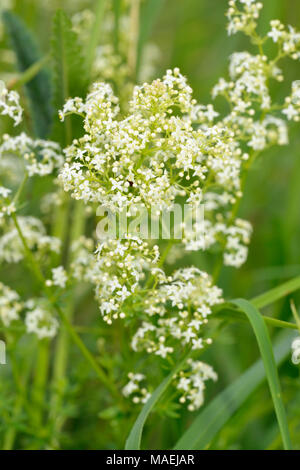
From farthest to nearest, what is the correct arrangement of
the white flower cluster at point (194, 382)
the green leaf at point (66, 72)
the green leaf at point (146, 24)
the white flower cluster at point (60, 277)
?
1. the green leaf at point (146, 24)
2. the green leaf at point (66, 72)
3. the white flower cluster at point (60, 277)
4. the white flower cluster at point (194, 382)

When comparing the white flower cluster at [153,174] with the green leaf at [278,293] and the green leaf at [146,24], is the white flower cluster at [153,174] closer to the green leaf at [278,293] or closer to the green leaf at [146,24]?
the green leaf at [278,293]

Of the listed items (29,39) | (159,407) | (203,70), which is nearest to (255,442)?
(159,407)

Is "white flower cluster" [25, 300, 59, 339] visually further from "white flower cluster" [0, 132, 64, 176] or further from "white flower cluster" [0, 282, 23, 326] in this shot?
"white flower cluster" [0, 132, 64, 176]

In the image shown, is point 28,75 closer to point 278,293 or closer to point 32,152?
point 32,152

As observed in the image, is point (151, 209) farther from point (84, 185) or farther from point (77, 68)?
point (77, 68)

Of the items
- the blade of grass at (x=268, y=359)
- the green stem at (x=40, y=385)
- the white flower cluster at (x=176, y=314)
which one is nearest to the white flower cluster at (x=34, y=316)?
the green stem at (x=40, y=385)

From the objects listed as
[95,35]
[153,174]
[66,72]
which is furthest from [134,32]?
[153,174]
